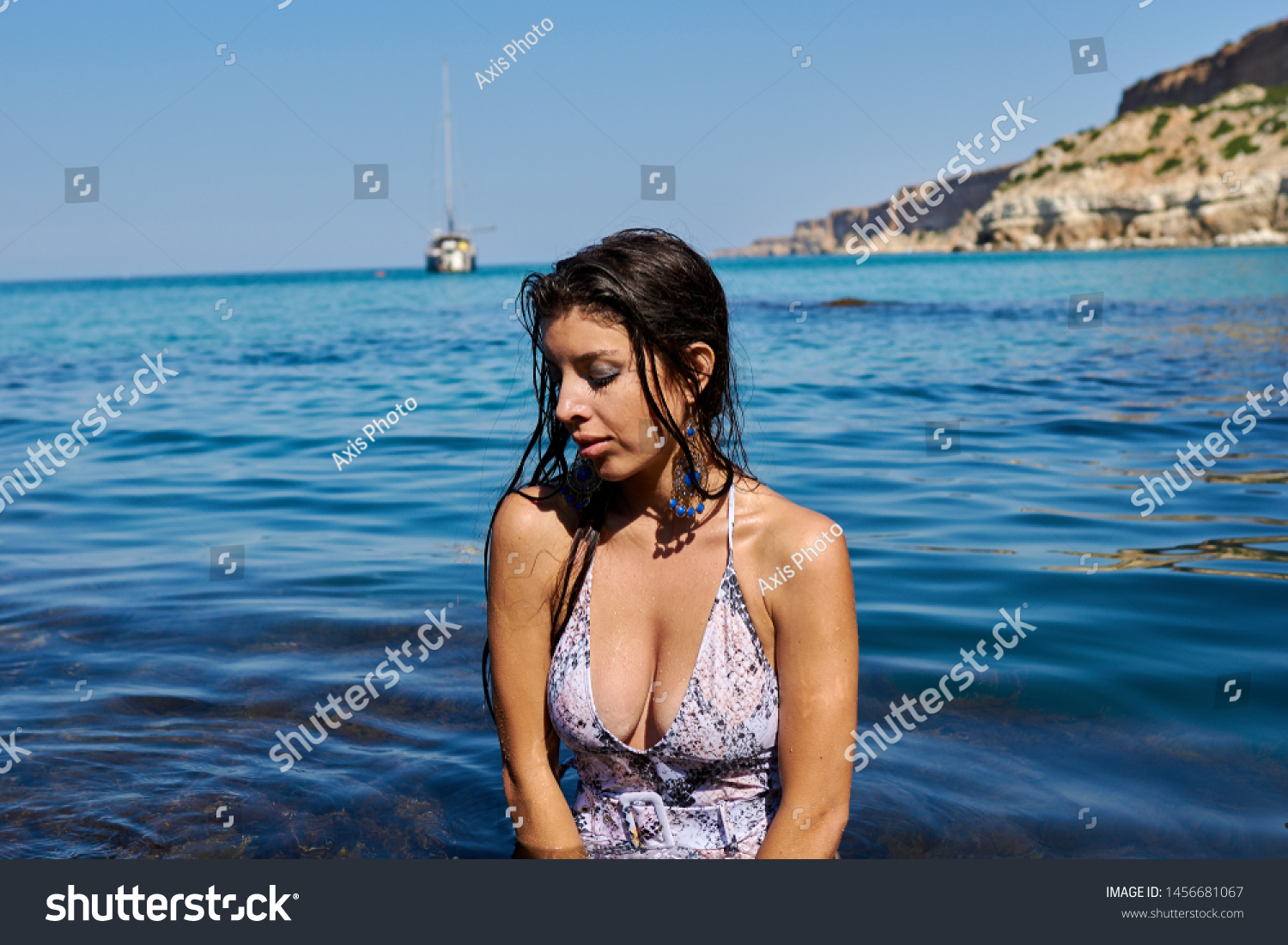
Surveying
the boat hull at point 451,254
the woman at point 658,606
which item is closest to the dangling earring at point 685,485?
the woman at point 658,606

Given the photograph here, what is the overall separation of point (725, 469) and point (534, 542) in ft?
1.98

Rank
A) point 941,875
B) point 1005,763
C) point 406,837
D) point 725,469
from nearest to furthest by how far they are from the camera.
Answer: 1. point 941,875
2. point 725,469
3. point 406,837
4. point 1005,763

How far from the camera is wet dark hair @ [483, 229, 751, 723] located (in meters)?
2.76

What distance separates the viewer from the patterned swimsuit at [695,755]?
9.68 feet

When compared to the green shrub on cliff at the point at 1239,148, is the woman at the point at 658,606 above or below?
below

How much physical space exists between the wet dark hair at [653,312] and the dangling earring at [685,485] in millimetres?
27

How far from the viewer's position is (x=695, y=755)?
298 centimetres

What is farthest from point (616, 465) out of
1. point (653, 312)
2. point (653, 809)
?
point (653, 809)

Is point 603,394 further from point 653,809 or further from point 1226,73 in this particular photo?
point 1226,73

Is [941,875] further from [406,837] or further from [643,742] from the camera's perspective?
[406,837]

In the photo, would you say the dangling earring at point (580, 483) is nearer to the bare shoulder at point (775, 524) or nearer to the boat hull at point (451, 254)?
the bare shoulder at point (775, 524)

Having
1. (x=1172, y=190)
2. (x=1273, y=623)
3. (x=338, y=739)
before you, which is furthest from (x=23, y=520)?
(x=1172, y=190)

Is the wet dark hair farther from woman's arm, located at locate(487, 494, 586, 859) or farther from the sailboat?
the sailboat

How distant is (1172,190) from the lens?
91.8m
